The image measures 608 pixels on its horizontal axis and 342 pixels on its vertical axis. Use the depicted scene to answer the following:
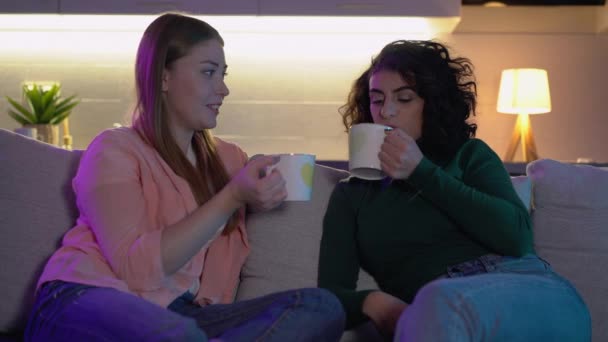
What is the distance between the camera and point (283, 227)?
1869 millimetres

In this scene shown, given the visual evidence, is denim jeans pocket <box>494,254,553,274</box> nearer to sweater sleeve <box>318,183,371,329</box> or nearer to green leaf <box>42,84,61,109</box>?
sweater sleeve <box>318,183,371,329</box>

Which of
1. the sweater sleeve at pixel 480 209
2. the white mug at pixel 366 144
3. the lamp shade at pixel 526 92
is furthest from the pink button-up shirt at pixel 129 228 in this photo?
the lamp shade at pixel 526 92

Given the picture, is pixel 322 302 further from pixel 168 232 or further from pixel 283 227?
pixel 283 227

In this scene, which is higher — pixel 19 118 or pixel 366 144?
pixel 366 144

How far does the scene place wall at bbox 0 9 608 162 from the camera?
12.2 ft

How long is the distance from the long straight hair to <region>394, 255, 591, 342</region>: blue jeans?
0.61m

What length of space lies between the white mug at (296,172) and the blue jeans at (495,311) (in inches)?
11.9

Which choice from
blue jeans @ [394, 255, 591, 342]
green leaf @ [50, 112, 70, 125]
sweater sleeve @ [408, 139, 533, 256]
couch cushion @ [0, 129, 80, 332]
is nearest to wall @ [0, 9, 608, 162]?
green leaf @ [50, 112, 70, 125]

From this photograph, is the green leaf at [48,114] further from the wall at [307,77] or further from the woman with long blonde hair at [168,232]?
the woman with long blonde hair at [168,232]

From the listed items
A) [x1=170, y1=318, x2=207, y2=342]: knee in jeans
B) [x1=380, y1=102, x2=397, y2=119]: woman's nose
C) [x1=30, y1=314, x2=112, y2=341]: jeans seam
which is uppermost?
[x1=380, y1=102, x2=397, y2=119]: woman's nose

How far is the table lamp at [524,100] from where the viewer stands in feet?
11.3

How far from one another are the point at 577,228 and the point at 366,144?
2.24 ft

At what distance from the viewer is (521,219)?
158 centimetres

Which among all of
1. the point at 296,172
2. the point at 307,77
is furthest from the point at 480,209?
the point at 307,77
